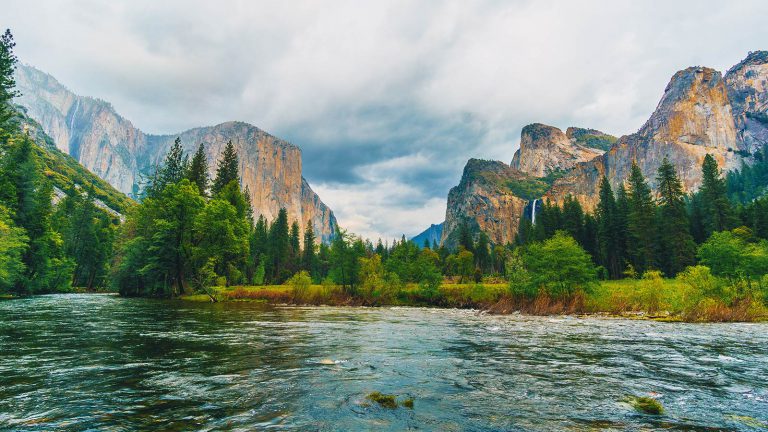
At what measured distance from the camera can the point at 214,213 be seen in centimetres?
4669

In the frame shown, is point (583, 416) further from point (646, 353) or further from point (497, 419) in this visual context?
point (646, 353)

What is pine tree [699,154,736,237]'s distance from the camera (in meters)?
68.7

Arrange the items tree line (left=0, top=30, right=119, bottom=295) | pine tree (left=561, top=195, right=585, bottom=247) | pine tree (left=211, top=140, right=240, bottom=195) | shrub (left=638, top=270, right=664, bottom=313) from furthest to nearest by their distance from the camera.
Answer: pine tree (left=561, top=195, right=585, bottom=247), pine tree (left=211, top=140, right=240, bottom=195), tree line (left=0, top=30, right=119, bottom=295), shrub (left=638, top=270, right=664, bottom=313)

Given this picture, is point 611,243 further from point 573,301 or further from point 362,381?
point 362,381

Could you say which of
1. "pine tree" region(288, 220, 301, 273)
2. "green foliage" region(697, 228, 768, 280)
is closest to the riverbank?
"green foliage" region(697, 228, 768, 280)

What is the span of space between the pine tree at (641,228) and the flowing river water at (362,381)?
197 feet

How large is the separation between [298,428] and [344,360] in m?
5.92

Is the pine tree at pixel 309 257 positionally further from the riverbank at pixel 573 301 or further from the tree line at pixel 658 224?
the tree line at pixel 658 224

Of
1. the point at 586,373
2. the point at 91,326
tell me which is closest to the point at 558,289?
the point at 586,373

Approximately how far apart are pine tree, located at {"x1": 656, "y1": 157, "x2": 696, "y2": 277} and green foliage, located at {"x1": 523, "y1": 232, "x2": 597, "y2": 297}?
3812 cm

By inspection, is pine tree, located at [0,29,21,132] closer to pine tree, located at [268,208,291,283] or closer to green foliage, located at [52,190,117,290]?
green foliage, located at [52,190,117,290]

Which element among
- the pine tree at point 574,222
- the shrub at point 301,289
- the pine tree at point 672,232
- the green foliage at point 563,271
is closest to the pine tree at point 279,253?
the shrub at point 301,289

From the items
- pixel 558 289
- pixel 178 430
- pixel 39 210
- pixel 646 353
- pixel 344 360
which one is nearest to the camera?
pixel 178 430

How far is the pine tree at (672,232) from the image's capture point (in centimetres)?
6178
